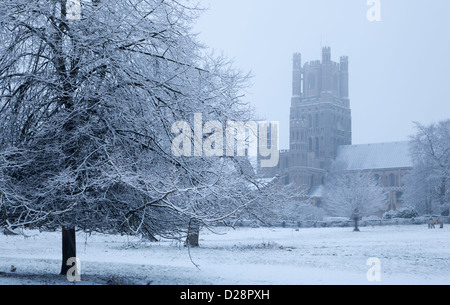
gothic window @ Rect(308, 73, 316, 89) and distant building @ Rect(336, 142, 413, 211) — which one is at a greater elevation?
gothic window @ Rect(308, 73, 316, 89)

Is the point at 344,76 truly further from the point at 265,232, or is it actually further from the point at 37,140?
the point at 37,140

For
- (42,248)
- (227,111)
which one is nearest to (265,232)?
(42,248)

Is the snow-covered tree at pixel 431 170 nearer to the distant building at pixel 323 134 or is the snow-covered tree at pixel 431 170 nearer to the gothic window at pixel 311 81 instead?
the distant building at pixel 323 134

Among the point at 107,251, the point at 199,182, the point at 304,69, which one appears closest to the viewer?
the point at 199,182

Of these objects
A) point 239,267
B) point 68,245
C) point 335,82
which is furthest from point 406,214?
point 335,82

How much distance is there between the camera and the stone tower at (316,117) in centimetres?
12050

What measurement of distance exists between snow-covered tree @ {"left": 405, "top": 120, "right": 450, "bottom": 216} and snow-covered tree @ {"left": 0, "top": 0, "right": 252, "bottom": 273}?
43382mm

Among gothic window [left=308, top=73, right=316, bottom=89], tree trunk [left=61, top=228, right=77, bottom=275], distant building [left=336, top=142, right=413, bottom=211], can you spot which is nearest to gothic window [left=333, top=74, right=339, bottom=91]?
gothic window [left=308, top=73, right=316, bottom=89]

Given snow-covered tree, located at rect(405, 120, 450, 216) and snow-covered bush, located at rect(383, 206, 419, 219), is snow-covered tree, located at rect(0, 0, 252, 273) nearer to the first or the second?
snow-covered bush, located at rect(383, 206, 419, 219)

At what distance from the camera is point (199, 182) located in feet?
37.6

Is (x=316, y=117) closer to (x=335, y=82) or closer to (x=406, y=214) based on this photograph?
(x=335, y=82)

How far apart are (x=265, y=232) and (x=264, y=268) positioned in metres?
27.6

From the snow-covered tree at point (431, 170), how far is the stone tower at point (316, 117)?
5836 centimetres

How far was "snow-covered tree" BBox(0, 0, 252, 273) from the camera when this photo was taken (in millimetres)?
10734
